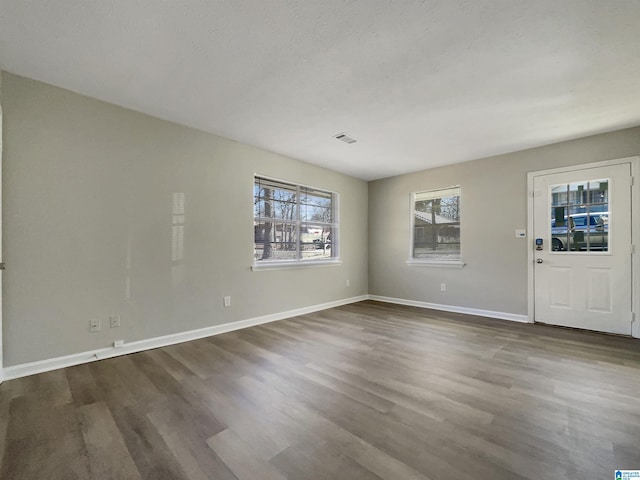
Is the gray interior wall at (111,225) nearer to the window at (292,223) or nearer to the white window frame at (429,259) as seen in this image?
the window at (292,223)

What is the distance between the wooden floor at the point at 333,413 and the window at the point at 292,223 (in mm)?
1640

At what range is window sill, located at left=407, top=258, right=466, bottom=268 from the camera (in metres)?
4.75

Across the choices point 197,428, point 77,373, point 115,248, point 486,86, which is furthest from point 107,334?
point 486,86

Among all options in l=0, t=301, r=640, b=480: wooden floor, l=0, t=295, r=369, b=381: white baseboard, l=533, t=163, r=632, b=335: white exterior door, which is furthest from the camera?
l=533, t=163, r=632, b=335: white exterior door

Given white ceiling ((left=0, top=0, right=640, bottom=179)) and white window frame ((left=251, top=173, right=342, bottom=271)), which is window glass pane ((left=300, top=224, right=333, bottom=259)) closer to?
white window frame ((left=251, top=173, right=342, bottom=271))

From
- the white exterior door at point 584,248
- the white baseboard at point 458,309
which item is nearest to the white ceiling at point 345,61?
the white exterior door at point 584,248

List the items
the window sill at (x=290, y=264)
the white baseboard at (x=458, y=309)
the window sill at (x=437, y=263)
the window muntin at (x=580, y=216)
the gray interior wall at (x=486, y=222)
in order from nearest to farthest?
the window muntin at (x=580, y=216)
the gray interior wall at (x=486, y=222)
the window sill at (x=290, y=264)
the white baseboard at (x=458, y=309)
the window sill at (x=437, y=263)

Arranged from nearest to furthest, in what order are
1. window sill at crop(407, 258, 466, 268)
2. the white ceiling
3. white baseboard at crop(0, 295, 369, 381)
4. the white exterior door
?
the white ceiling, white baseboard at crop(0, 295, 369, 381), the white exterior door, window sill at crop(407, 258, 466, 268)

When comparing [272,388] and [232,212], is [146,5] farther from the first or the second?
[272,388]

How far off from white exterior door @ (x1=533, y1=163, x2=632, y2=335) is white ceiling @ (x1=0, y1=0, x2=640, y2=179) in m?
0.71

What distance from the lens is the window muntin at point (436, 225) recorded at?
4.90 m

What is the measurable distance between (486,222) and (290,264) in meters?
3.18

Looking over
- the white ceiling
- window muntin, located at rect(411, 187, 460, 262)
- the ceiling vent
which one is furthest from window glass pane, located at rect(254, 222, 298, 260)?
window muntin, located at rect(411, 187, 460, 262)

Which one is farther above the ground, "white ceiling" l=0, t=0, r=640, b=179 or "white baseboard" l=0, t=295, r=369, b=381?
"white ceiling" l=0, t=0, r=640, b=179
